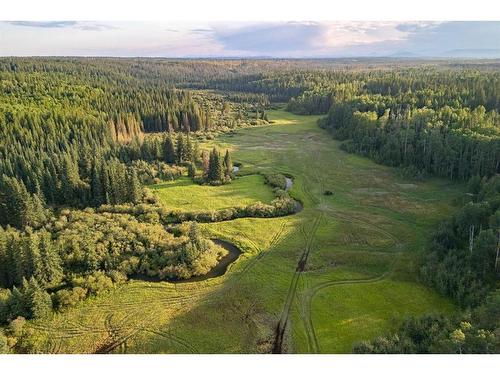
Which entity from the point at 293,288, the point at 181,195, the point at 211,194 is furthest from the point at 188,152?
the point at 293,288

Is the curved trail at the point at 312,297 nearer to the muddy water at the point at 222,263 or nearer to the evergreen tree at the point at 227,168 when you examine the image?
the muddy water at the point at 222,263

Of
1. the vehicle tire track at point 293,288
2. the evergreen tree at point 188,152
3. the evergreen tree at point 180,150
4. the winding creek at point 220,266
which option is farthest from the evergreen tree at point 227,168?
the winding creek at point 220,266

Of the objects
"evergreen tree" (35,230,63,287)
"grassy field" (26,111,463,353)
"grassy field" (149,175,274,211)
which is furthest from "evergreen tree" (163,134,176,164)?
"evergreen tree" (35,230,63,287)

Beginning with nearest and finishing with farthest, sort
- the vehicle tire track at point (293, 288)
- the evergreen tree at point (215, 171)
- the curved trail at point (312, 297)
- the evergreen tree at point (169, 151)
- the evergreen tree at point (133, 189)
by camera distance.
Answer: the curved trail at point (312, 297) → the vehicle tire track at point (293, 288) → the evergreen tree at point (133, 189) → the evergreen tree at point (215, 171) → the evergreen tree at point (169, 151)

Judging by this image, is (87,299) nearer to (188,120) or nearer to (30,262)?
(30,262)

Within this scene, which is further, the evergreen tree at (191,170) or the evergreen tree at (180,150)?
the evergreen tree at (180,150)

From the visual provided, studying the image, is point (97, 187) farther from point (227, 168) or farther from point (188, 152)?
point (188, 152)

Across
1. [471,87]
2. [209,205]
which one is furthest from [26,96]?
[471,87]
